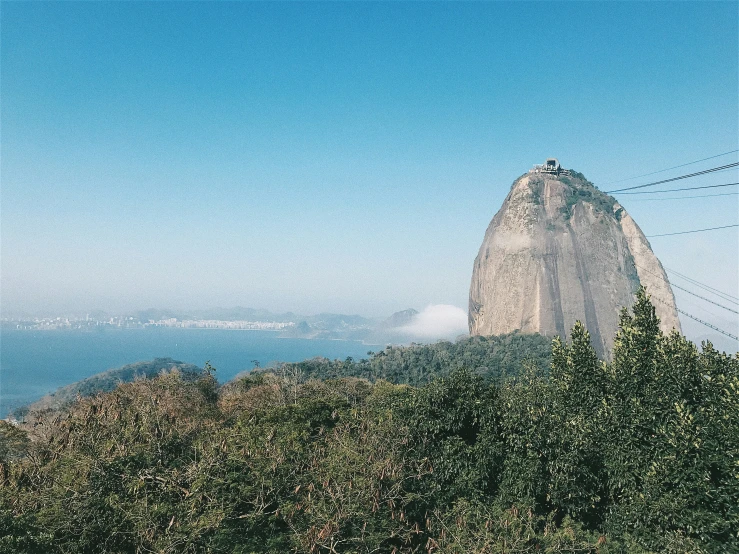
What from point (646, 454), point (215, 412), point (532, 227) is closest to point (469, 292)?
point (532, 227)

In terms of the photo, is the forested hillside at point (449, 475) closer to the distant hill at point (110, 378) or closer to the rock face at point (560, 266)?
the distant hill at point (110, 378)

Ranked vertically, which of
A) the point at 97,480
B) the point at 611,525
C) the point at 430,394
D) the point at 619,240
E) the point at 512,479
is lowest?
the point at 611,525

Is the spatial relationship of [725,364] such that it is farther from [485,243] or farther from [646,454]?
[485,243]

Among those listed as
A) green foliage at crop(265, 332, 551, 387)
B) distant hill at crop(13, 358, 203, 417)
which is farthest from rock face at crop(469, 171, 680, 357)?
distant hill at crop(13, 358, 203, 417)

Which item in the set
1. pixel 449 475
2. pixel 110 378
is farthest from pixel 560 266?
pixel 110 378

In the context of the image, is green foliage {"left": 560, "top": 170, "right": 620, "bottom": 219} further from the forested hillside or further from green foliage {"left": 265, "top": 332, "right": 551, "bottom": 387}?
the forested hillside

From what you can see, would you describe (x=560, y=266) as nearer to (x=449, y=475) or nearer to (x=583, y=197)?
(x=583, y=197)
